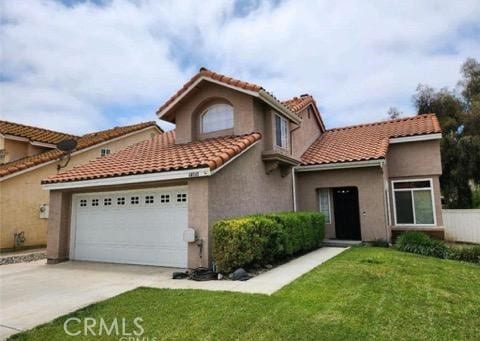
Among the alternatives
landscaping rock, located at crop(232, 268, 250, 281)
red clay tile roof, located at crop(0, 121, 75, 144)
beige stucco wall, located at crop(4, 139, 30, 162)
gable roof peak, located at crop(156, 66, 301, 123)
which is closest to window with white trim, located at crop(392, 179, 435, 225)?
gable roof peak, located at crop(156, 66, 301, 123)

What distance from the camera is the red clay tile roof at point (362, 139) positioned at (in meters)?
15.9

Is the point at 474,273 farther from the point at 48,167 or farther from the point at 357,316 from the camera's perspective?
the point at 48,167

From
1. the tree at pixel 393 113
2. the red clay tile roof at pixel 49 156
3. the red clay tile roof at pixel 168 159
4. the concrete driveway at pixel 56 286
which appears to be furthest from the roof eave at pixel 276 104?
the tree at pixel 393 113

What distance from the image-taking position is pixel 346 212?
17422mm

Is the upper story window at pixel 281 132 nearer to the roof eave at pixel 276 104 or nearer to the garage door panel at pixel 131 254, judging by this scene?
the roof eave at pixel 276 104

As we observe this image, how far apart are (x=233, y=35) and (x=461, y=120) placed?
21725mm

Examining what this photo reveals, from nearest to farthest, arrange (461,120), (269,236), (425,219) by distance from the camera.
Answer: (269,236) → (425,219) → (461,120)

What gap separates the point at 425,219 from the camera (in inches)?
618

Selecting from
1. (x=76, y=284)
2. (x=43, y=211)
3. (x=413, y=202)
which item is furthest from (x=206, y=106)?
(x=413, y=202)

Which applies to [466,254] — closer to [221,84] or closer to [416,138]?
[416,138]

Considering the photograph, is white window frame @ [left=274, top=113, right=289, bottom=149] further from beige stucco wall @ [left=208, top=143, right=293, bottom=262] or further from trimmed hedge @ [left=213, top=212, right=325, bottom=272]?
trimmed hedge @ [left=213, top=212, right=325, bottom=272]

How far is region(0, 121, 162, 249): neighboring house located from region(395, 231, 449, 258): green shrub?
55.6 ft

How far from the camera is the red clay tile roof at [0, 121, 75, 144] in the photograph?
19.4 meters

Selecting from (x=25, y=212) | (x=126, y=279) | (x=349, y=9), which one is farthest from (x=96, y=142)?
(x=349, y=9)
